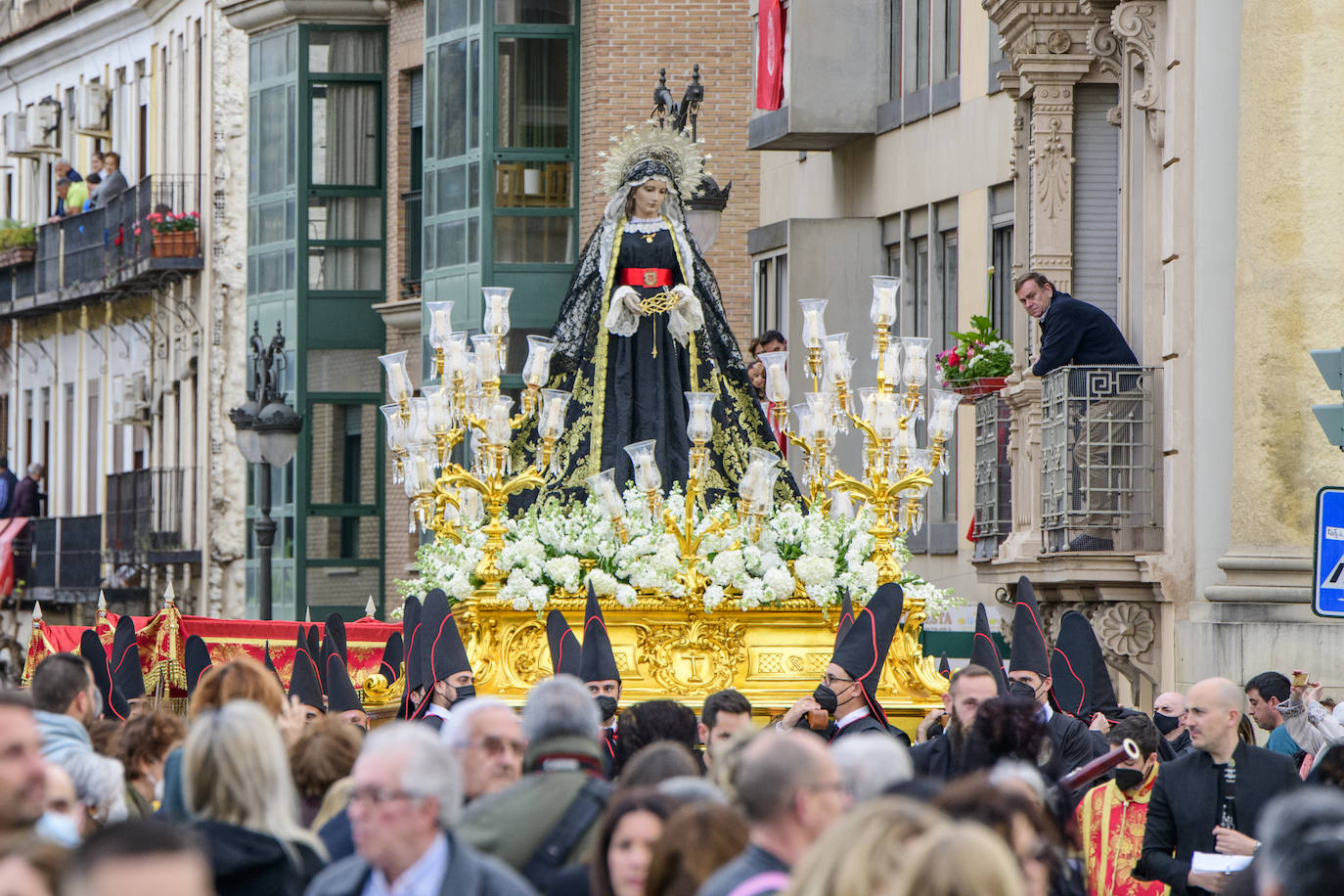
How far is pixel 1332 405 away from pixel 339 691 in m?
4.39

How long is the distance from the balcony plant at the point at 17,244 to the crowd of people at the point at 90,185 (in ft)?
1.33

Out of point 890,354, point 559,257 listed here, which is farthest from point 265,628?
point 559,257

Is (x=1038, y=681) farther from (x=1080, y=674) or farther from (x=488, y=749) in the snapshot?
(x=488, y=749)

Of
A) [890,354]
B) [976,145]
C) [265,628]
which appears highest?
[976,145]

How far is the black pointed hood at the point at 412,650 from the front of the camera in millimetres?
12836

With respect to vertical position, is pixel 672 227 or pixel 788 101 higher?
pixel 788 101

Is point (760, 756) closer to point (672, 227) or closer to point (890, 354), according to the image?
point (890, 354)

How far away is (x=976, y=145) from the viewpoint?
2306cm

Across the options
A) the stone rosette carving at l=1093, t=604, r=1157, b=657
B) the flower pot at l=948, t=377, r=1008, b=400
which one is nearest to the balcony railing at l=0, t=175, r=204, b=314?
the flower pot at l=948, t=377, r=1008, b=400

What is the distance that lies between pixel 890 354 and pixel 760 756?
7769 millimetres

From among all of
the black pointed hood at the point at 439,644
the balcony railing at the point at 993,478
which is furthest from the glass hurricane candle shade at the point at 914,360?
the balcony railing at the point at 993,478

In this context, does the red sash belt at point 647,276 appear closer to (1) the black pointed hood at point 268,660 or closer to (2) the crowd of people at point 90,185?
(1) the black pointed hood at point 268,660

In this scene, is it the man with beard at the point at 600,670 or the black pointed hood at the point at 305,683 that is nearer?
the man with beard at the point at 600,670

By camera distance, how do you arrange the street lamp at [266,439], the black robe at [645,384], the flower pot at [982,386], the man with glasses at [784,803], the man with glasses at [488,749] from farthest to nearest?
1. the street lamp at [266,439]
2. the flower pot at [982,386]
3. the black robe at [645,384]
4. the man with glasses at [488,749]
5. the man with glasses at [784,803]
